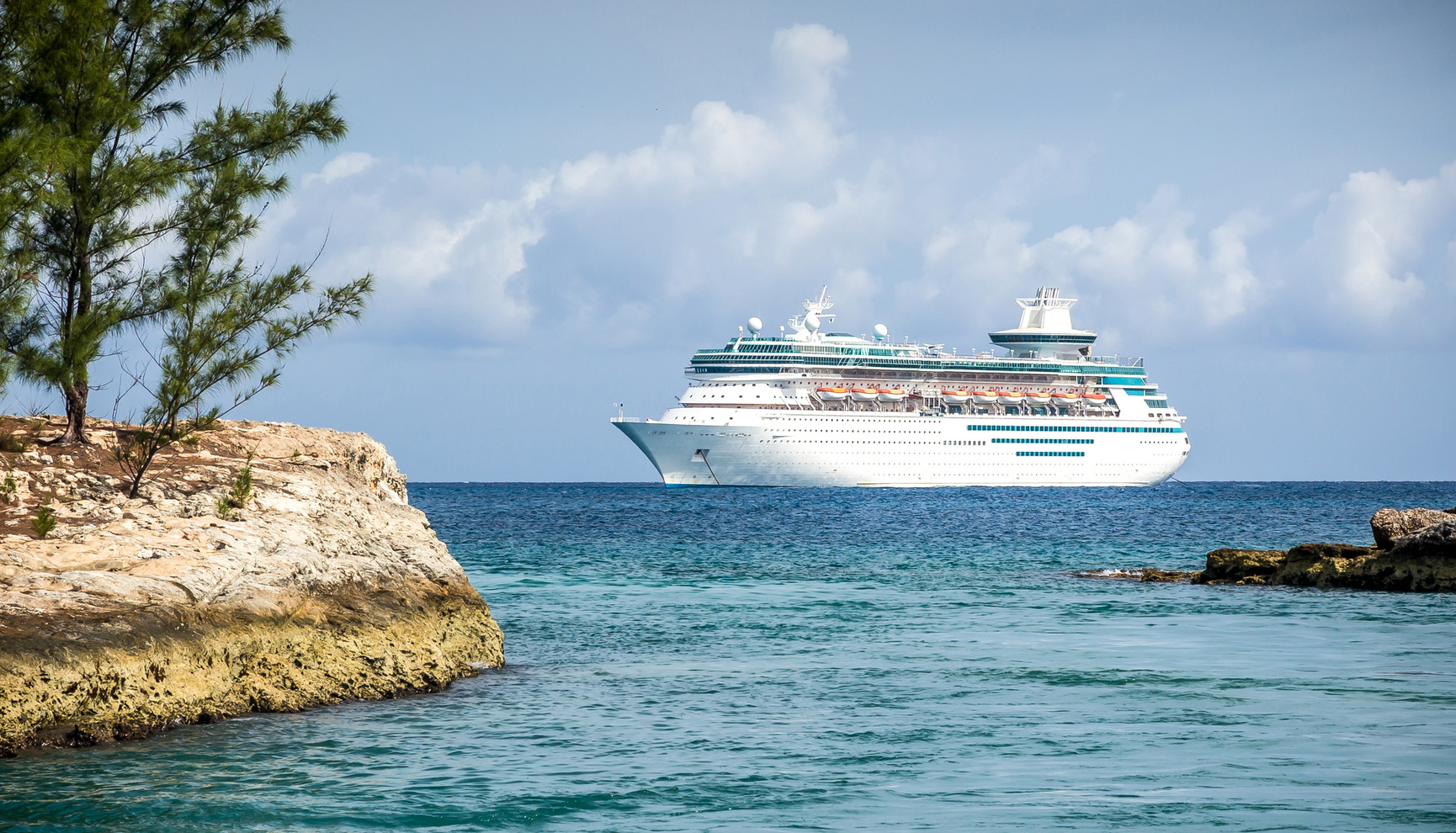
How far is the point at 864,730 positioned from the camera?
937cm

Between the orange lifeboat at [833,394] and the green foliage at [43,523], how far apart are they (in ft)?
205

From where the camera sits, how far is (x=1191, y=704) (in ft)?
33.8

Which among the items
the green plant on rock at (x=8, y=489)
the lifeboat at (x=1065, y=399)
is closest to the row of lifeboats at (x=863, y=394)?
the lifeboat at (x=1065, y=399)

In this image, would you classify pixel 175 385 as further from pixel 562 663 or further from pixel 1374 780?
pixel 1374 780

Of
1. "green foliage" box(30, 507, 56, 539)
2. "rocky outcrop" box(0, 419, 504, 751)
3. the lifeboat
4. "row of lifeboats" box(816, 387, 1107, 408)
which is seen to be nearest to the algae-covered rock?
"rocky outcrop" box(0, 419, 504, 751)

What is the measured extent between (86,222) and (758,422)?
58.4 metres

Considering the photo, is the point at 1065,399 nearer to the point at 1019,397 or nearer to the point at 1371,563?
the point at 1019,397

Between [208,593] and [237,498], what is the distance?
1.35m

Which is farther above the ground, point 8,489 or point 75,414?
point 75,414

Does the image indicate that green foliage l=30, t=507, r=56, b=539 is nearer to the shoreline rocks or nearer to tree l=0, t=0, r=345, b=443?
tree l=0, t=0, r=345, b=443

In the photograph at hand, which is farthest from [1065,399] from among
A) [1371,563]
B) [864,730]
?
[864,730]

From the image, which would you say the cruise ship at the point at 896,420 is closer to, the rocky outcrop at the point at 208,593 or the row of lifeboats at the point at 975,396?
the row of lifeboats at the point at 975,396

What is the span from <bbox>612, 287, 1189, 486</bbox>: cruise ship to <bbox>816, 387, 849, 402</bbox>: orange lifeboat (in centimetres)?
9

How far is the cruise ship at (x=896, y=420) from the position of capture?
2741 inches
